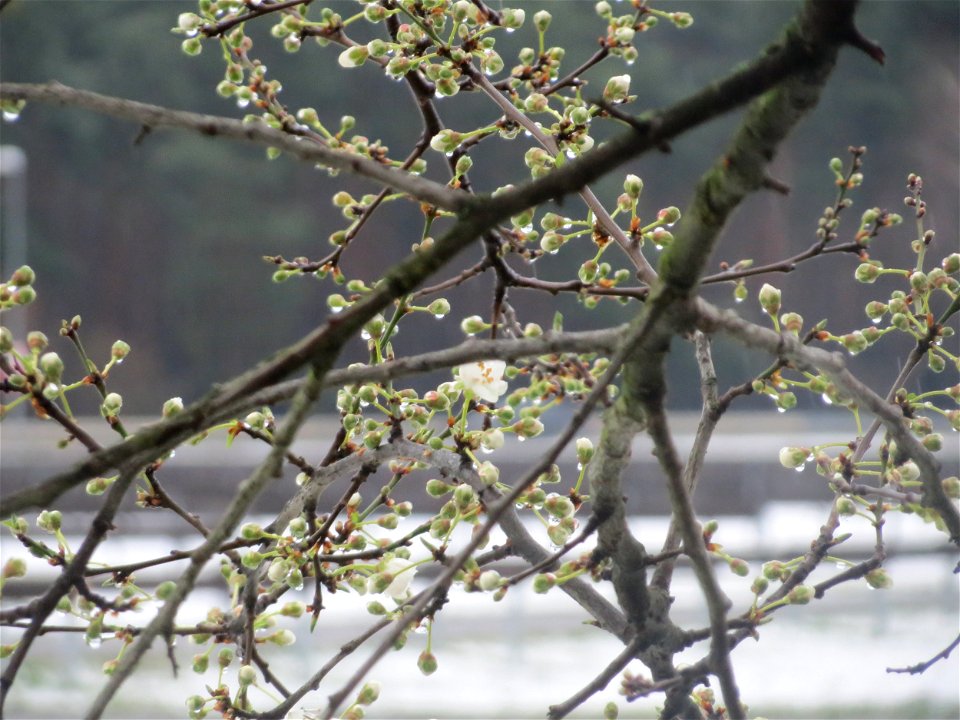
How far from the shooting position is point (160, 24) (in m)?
4.45

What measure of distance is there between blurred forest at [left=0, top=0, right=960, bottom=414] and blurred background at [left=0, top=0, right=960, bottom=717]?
0.01m

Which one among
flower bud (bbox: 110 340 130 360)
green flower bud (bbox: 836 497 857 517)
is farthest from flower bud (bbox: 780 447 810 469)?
flower bud (bbox: 110 340 130 360)

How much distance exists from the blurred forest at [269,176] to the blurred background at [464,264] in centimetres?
1

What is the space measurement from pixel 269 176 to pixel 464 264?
2766 mm

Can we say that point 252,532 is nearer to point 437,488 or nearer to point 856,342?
point 437,488

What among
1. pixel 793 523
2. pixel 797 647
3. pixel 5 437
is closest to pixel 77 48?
pixel 5 437

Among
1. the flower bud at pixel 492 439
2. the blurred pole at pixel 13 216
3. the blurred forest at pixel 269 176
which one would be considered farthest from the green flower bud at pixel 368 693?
the blurred pole at pixel 13 216

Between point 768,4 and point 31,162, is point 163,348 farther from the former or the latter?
point 768,4

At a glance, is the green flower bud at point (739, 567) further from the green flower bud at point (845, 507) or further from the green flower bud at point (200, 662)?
the green flower bud at point (200, 662)

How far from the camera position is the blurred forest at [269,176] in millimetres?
1590

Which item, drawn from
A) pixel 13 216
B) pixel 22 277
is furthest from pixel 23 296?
pixel 13 216

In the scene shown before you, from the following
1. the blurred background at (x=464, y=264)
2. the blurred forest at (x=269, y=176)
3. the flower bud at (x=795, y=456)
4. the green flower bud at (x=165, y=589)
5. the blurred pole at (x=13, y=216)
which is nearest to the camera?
the green flower bud at (x=165, y=589)

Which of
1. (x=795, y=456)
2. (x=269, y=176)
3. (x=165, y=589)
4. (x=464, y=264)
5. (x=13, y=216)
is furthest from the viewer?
(x=13, y=216)

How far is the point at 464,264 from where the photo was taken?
251 cm
